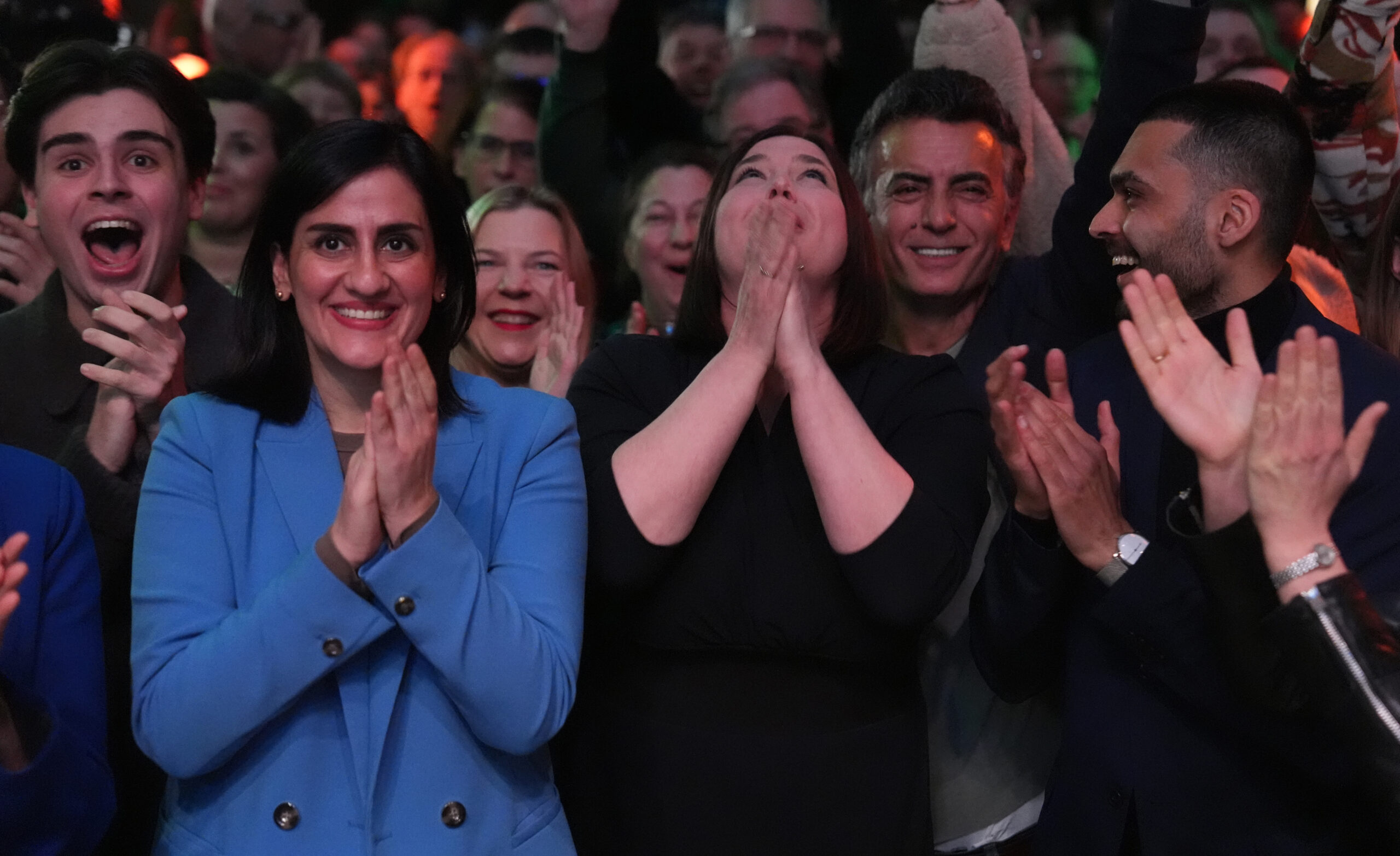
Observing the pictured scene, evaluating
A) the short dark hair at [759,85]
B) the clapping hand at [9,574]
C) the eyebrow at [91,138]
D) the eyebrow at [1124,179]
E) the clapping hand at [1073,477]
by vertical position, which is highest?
the short dark hair at [759,85]

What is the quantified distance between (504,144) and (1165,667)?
2.92 m

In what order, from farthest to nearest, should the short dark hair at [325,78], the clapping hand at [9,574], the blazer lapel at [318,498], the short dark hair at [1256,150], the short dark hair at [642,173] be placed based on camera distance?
the short dark hair at [325,78], the short dark hair at [642,173], the short dark hair at [1256,150], the blazer lapel at [318,498], the clapping hand at [9,574]

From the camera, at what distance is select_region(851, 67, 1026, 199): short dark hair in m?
3.10

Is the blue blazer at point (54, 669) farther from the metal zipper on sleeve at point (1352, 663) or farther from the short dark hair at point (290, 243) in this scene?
the metal zipper on sleeve at point (1352, 663)

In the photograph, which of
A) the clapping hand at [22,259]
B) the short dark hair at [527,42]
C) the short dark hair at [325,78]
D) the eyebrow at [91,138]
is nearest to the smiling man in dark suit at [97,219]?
the eyebrow at [91,138]

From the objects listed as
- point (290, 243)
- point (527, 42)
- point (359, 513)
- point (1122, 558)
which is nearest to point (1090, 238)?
point (1122, 558)

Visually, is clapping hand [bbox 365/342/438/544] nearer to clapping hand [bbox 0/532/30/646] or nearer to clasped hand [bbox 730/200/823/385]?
clapping hand [bbox 0/532/30/646]

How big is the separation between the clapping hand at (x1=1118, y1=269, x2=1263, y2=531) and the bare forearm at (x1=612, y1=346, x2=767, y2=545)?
0.54 m

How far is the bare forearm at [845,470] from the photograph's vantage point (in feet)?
6.52

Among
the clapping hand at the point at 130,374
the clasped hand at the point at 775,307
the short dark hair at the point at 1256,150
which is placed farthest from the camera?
the short dark hair at the point at 1256,150

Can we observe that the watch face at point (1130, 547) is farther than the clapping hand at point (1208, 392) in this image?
Yes

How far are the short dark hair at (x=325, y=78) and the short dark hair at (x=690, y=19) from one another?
1.04 m

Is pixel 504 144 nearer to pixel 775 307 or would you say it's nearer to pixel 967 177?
pixel 967 177

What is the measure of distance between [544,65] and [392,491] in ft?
11.4
